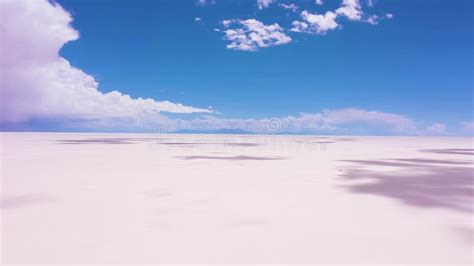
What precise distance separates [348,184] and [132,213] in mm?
7358

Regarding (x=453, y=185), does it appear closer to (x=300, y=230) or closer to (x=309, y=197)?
(x=309, y=197)

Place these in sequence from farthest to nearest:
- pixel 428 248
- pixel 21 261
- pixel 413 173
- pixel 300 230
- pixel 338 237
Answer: pixel 413 173 < pixel 300 230 < pixel 338 237 < pixel 428 248 < pixel 21 261

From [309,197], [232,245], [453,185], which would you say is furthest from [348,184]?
[232,245]

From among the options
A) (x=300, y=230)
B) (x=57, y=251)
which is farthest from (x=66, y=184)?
(x=300, y=230)

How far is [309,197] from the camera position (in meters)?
8.55

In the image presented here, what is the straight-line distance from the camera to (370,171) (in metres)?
13.8

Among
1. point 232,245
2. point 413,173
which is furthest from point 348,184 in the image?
point 232,245

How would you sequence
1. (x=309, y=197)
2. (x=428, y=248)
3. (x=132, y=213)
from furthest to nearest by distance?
(x=309, y=197) → (x=132, y=213) → (x=428, y=248)

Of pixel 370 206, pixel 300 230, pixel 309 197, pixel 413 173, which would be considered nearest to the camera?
pixel 300 230

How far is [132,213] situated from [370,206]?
19.2ft

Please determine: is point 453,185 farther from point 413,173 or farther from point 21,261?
point 21,261

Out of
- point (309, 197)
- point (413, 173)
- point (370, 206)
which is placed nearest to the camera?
point (370, 206)

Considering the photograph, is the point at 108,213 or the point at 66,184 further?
the point at 66,184

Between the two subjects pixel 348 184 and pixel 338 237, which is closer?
pixel 338 237
